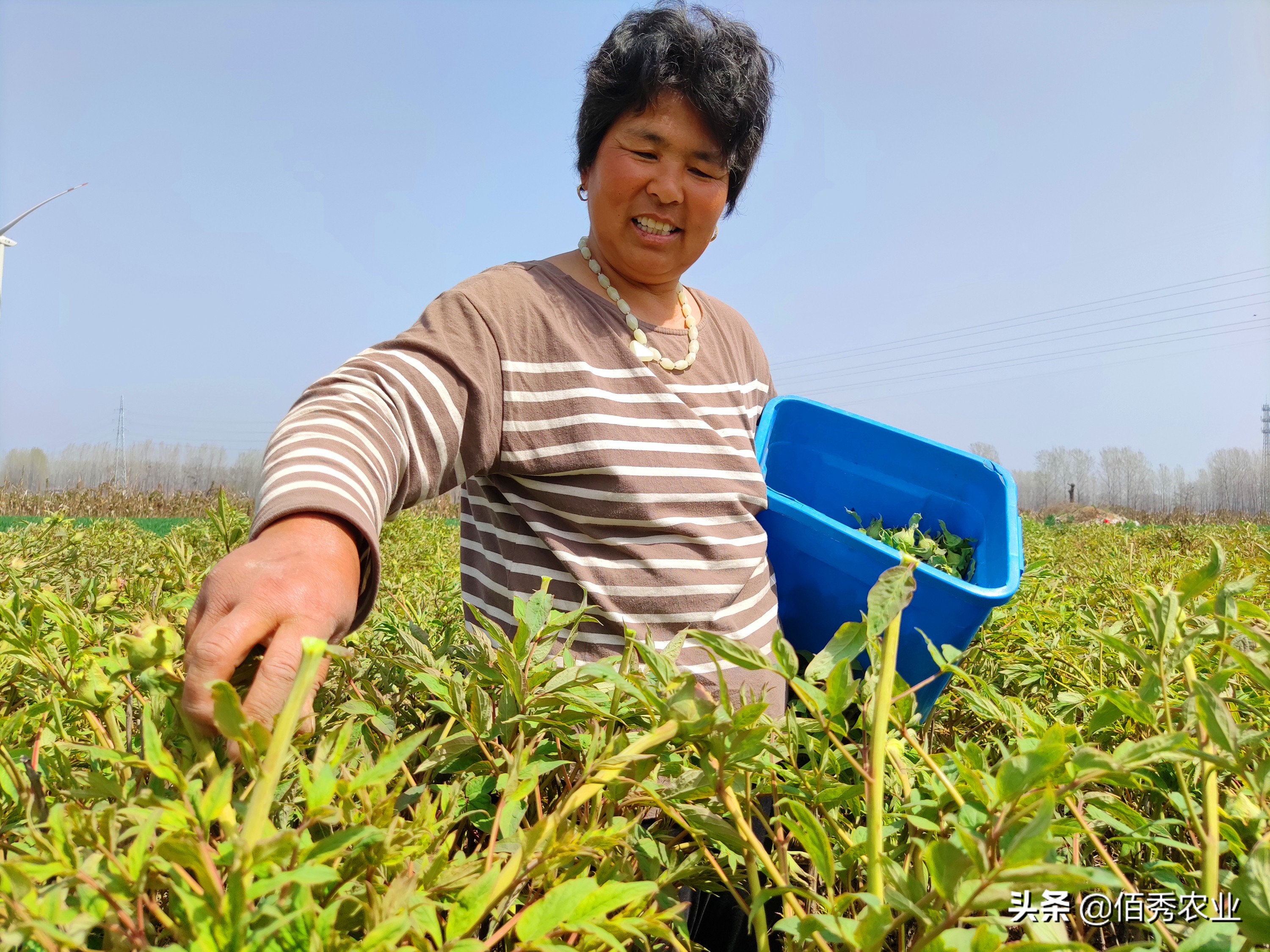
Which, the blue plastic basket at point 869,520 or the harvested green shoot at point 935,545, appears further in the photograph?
the harvested green shoot at point 935,545

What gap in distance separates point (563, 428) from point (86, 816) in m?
1.00

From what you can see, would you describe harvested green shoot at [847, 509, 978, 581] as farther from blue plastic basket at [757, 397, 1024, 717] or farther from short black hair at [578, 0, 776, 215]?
short black hair at [578, 0, 776, 215]

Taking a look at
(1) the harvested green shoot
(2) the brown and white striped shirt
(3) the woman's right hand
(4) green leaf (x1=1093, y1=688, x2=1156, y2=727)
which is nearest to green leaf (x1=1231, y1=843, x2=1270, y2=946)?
(4) green leaf (x1=1093, y1=688, x2=1156, y2=727)

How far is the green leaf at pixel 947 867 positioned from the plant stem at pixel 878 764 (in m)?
0.04

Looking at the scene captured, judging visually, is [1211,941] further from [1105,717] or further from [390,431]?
[390,431]

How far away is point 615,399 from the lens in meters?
1.41

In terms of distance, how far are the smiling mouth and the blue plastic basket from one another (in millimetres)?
491

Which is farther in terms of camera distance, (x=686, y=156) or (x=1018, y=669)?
(x=686, y=156)

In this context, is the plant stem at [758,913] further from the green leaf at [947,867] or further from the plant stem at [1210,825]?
the plant stem at [1210,825]

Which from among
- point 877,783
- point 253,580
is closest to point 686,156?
point 253,580

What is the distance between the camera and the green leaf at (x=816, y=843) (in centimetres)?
39

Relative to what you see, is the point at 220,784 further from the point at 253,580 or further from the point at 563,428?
the point at 563,428

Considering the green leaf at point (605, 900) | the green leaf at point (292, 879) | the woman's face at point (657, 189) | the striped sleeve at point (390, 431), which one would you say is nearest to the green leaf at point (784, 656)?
the green leaf at point (605, 900)

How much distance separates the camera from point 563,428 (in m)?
1.33
